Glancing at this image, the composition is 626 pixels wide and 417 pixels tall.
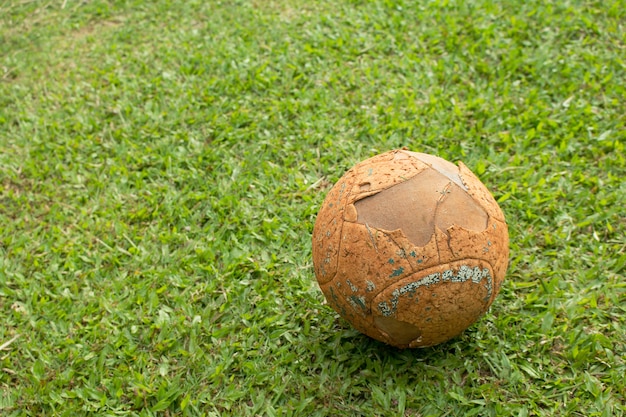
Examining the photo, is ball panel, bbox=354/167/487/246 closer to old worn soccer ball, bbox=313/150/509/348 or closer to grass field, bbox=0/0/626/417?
old worn soccer ball, bbox=313/150/509/348

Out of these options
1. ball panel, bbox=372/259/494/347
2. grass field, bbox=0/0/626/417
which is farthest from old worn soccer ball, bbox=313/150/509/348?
grass field, bbox=0/0/626/417

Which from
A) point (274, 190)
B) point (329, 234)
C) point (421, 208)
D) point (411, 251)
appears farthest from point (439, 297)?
point (274, 190)

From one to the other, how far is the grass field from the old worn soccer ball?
0.39m

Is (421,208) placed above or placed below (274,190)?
above

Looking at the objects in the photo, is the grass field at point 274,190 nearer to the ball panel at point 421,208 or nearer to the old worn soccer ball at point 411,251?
the old worn soccer ball at point 411,251

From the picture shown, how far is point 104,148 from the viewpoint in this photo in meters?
4.14

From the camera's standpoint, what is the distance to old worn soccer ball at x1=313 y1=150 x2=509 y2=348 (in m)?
2.36

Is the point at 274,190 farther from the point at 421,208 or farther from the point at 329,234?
→ the point at 421,208

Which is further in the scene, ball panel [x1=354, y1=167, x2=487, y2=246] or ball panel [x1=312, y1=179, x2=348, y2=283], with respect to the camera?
ball panel [x1=312, y1=179, x2=348, y2=283]

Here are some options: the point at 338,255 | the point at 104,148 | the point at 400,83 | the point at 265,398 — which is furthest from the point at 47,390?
the point at 400,83

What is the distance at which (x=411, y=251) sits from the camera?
2.35m

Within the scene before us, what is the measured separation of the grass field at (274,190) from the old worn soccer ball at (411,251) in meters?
0.39

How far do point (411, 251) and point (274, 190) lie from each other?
4.99 ft

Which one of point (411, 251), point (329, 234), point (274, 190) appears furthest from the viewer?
point (274, 190)
